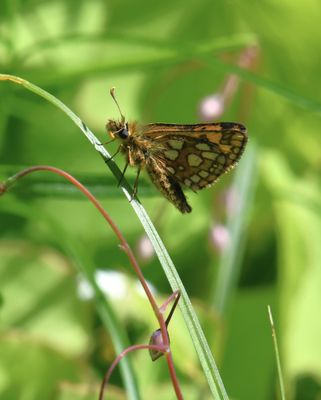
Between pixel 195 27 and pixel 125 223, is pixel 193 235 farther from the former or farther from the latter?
pixel 195 27

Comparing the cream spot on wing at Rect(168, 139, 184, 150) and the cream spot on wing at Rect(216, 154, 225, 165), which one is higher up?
the cream spot on wing at Rect(168, 139, 184, 150)

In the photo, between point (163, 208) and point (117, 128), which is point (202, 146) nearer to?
point (117, 128)

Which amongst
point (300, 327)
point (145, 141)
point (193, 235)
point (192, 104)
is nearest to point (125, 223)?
point (193, 235)

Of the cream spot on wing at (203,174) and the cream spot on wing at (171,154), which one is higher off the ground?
the cream spot on wing at (171,154)

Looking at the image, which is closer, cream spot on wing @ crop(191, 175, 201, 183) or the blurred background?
A: cream spot on wing @ crop(191, 175, 201, 183)

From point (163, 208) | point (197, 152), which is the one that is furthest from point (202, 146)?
point (163, 208)

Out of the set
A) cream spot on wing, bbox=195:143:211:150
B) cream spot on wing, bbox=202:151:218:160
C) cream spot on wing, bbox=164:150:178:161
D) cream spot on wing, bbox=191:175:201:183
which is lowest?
cream spot on wing, bbox=191:175:201:183
